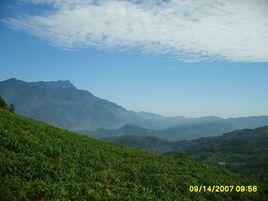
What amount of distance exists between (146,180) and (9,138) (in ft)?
34.3

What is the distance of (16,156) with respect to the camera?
23.4 m

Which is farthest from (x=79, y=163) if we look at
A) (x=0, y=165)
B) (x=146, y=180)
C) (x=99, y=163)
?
(x=0, y=165)

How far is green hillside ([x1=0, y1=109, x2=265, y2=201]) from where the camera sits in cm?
1975

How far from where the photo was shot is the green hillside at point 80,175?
19.8 meters

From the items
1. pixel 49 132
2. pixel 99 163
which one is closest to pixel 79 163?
pixel 99 163

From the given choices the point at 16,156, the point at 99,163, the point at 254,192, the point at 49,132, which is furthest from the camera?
the point at 49,132

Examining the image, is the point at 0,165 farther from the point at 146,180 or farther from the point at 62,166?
the point at 146,180

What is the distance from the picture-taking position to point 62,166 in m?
24.7

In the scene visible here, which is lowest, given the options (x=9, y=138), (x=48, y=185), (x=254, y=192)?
(x=254, y=192)

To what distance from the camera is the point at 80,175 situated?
80.6ft

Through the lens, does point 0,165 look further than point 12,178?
Yes

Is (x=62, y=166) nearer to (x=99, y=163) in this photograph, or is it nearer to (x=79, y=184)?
(x=79, y=184)

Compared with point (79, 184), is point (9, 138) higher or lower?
higher

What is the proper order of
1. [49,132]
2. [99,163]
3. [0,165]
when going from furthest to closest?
1. [49,132]
2. [99,163]
3. [0,165]
